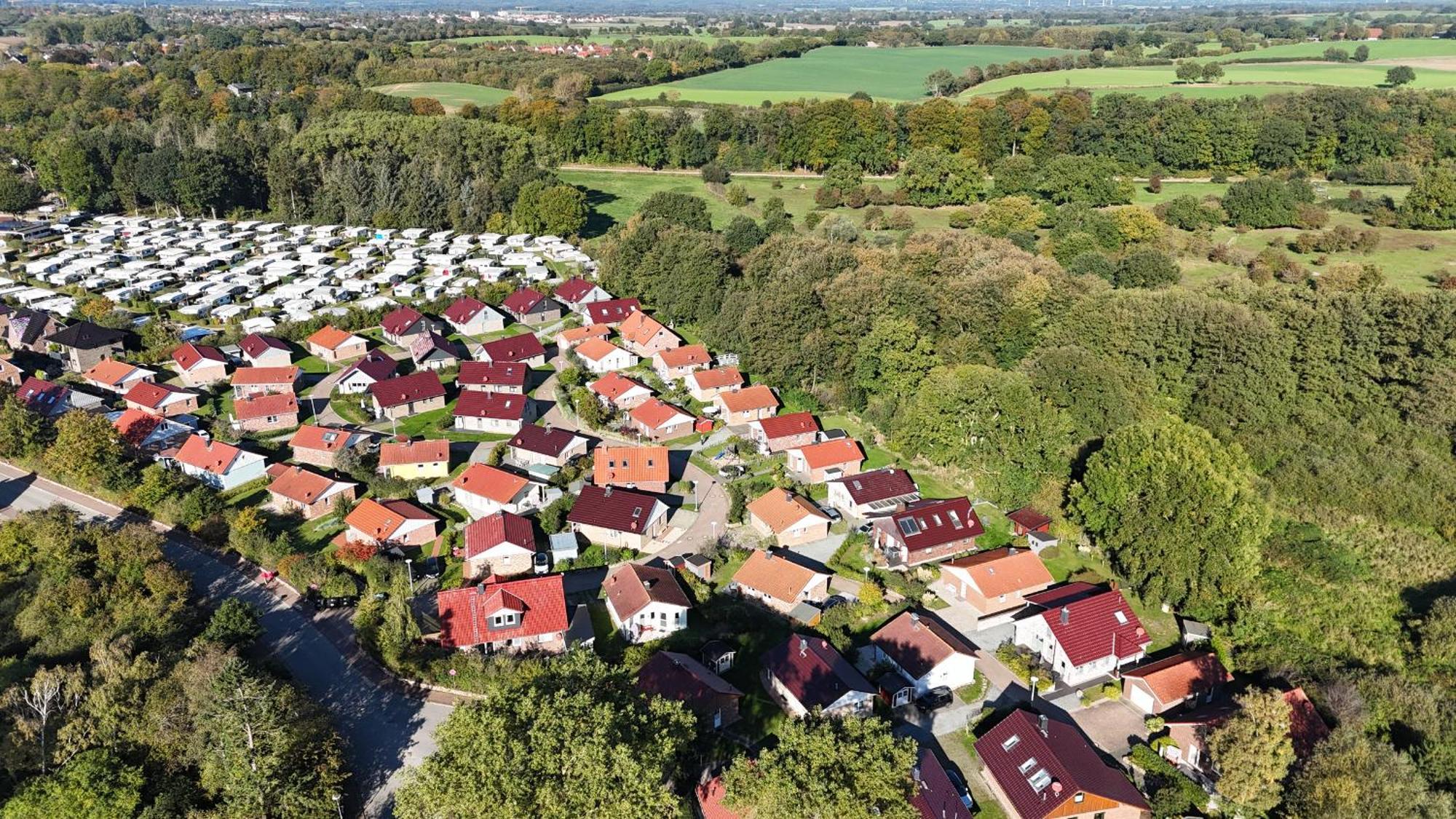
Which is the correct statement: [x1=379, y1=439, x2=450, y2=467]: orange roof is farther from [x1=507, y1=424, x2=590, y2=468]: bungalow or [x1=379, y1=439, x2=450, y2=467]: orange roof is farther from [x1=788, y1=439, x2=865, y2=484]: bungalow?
[x1=788, y1=439, x2=865, y2=484]: bungalow

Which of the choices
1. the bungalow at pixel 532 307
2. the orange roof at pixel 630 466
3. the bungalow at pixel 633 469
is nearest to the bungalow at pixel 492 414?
the orange roof at pixel 630 466

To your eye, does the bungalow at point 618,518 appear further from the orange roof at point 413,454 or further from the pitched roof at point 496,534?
the orange roof at point 413,454

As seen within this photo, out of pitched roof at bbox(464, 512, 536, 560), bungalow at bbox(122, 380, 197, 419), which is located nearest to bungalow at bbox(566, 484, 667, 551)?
pitched roof at bbox(464, 512, 536, 560)

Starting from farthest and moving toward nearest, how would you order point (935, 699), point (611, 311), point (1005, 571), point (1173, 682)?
1. point (611, 311)
2. point (1005, 571)
3. point (935, 699)
4. point (1173, 682)

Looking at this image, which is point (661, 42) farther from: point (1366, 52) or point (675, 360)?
point (675, 360)

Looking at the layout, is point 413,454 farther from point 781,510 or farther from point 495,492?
point 781,510

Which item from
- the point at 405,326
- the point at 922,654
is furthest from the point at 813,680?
the point at 405,326
